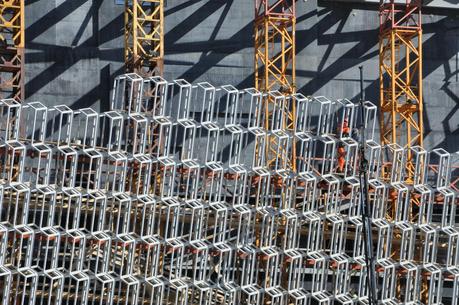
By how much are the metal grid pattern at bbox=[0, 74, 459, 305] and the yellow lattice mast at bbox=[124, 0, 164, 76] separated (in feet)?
13.4

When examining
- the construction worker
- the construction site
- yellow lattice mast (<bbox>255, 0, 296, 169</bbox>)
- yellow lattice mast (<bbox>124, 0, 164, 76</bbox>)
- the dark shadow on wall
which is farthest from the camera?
the dark shadow on wall

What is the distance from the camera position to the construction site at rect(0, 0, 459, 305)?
39688mm

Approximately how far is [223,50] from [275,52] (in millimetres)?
2427

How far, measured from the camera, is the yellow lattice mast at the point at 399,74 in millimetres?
50344

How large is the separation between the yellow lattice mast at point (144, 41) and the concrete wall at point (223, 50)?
262 centimetres

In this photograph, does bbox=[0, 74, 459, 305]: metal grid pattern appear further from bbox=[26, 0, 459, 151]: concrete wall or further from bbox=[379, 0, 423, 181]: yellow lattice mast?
bbox=[26, 0, 459, 151]: concrete wall

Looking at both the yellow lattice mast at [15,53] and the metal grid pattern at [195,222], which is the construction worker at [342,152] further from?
the yellow lattice mast at [15,53]

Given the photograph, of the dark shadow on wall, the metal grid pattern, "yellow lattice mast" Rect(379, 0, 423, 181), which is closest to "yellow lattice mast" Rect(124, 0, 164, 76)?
the dark shadow on wall

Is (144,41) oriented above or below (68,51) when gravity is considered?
above

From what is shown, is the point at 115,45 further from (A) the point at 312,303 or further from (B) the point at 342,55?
(A) the point at 312,303

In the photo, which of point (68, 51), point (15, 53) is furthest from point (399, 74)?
point (15, 53)

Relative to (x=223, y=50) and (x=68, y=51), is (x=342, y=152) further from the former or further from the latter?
(x=68, y=51)

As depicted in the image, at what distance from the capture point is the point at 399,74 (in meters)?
50.5

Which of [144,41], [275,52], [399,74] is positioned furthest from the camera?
[275,52]
